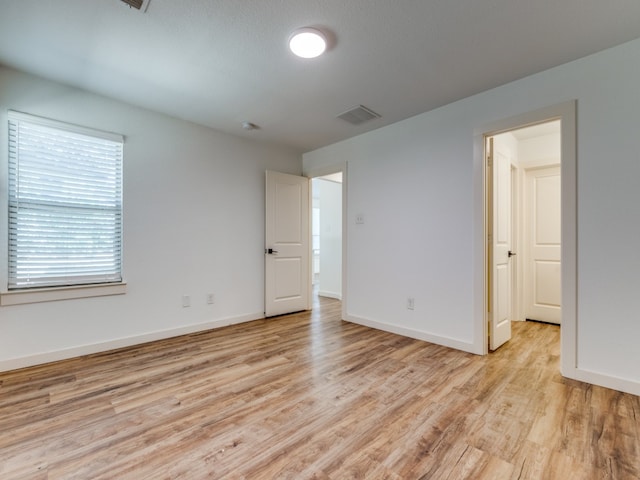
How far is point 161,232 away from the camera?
320cm

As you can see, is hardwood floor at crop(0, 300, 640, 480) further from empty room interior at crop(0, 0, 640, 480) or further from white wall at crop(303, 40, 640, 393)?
white wall at crop(303, 40, 640, 393)

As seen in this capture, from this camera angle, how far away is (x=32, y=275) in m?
2.52

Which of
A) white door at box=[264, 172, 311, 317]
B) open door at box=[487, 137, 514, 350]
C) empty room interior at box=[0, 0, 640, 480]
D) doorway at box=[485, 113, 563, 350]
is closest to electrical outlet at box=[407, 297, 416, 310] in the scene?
empty room interior at box=[0, 0, 640, 480]

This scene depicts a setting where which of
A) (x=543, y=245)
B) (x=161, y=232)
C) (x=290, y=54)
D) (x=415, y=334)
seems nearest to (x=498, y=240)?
(x=415, y=334)

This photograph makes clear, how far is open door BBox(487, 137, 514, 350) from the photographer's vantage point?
111 inches

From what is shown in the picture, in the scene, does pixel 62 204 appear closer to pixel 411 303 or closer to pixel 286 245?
pixel 286 245

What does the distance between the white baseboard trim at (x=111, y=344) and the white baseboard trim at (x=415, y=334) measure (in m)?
1.47

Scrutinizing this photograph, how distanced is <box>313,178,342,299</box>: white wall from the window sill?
11.3 ft

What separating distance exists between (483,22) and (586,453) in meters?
2.45

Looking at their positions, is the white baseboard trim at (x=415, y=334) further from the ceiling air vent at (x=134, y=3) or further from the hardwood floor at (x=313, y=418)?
the ceiling air vent at (x=134, y=3)

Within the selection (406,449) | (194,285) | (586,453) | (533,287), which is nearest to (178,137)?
(194,285)

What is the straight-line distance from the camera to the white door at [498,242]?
9.23 feet

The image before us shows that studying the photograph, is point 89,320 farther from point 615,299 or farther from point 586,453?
point 615,299

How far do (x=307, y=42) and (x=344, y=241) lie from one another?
2.44 meters
